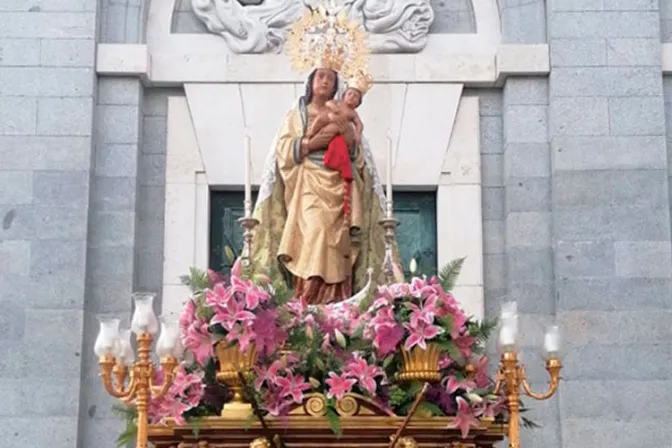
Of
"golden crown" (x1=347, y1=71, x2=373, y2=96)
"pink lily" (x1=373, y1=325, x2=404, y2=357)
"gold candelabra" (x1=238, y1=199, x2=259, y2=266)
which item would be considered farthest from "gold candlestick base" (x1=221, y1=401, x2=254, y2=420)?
"golden crown" (x1=347, y1=71, x2=373, y2=96)

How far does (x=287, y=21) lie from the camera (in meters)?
11.1

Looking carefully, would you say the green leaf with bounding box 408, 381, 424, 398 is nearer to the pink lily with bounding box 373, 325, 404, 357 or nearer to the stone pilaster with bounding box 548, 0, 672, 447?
the pink lily with bounding box 373, 325, 404, 357

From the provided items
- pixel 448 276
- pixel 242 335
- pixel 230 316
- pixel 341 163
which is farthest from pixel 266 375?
pixel 341 163

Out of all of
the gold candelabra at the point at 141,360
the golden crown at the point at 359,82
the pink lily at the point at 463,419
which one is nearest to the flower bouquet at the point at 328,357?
the pink lily at the point at 463,419

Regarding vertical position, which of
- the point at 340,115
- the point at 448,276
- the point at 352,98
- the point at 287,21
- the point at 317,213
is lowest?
the point at 448,276

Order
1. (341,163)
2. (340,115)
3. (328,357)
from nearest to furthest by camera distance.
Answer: (328,357), (341,163), (340,115)

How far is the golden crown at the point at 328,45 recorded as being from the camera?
9.65m

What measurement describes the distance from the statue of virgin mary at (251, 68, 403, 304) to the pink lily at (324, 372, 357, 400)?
1587 mm

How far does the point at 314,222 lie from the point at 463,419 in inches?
90.1

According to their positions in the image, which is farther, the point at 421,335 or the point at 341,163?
the point at 341,163

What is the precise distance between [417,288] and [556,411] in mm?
2854

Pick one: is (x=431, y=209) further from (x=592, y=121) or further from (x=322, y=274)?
(x=322, y=274)

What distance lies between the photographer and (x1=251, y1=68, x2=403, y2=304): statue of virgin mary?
900 centimetres

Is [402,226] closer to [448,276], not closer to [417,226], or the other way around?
[417,226]
